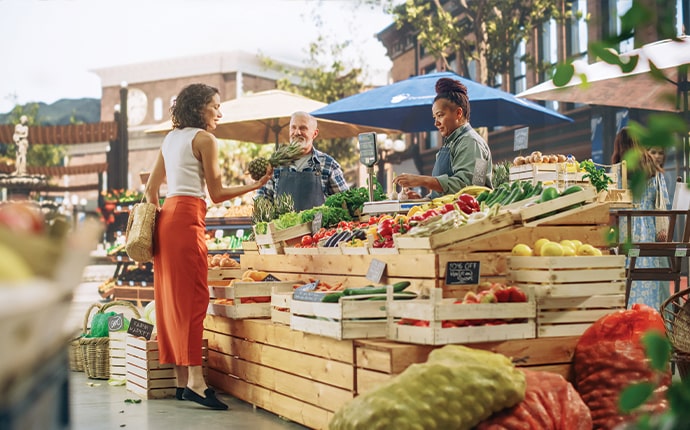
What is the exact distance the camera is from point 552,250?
4.20 m

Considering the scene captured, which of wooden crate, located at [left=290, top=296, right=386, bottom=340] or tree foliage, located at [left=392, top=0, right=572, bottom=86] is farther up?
tree foliage, located at [left=392, top=0, right=572, bottom=86]

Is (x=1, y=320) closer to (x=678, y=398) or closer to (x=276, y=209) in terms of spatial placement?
(x=678, y=398)

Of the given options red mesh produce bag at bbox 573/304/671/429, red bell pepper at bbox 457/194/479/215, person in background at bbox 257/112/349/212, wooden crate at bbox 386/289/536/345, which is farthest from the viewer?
person in background at bbox 257/112/349/212

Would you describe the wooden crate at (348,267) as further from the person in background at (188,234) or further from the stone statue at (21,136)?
the stone statue at (21,136)

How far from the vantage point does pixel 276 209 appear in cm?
645

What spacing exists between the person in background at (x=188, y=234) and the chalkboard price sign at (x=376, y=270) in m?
1.11

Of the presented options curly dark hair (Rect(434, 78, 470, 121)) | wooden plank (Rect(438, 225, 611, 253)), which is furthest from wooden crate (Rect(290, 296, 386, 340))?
curly dark hair (Rect(434, 78, 470, 121))

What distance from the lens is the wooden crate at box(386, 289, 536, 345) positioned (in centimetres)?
382

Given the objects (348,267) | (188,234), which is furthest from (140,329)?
A: (348,267)

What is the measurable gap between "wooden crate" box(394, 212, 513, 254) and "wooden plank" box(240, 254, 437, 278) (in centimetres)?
5

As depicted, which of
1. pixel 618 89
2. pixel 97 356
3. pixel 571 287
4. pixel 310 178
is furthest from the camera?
pixel 618 89

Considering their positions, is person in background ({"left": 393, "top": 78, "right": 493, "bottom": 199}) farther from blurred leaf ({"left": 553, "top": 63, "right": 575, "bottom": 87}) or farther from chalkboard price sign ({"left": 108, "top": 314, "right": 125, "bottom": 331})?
blurred leaf ({"left": 553, "top": 63, "right": 575, "bottom": 87})

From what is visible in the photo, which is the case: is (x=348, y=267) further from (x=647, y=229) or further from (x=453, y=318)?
(x=647, y=229)

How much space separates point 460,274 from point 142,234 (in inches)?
82.7
